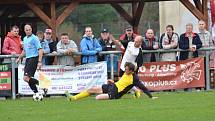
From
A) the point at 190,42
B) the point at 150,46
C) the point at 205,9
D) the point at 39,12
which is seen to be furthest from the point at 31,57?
the point at 205,9

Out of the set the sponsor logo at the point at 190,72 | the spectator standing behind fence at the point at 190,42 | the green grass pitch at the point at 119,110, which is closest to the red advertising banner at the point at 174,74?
the sponsor logo at the point at 190,72

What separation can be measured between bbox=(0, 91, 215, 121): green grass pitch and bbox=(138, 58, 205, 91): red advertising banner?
2794mm

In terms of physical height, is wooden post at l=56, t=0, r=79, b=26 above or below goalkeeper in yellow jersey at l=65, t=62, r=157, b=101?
above

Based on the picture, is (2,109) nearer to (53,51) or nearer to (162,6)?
(53,51)

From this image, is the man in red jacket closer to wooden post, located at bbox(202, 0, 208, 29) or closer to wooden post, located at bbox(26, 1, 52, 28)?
wooden post, located at bbox(26, 1, 52, 28)

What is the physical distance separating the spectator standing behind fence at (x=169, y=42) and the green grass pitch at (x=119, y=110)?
303cm

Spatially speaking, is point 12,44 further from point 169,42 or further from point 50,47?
point 169,42

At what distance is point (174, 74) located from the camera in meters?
18.4

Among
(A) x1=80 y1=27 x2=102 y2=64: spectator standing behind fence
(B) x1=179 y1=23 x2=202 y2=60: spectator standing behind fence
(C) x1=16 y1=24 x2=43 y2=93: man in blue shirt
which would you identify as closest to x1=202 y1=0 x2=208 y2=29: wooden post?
(B) x1=179 y1=23 x2=202 y2=60: spectator standing behind fence

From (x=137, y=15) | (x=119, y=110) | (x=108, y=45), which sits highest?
(x=137, y=15)

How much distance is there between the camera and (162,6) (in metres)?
37.9

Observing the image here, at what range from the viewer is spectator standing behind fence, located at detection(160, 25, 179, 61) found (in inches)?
723

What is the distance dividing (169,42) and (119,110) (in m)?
6.48

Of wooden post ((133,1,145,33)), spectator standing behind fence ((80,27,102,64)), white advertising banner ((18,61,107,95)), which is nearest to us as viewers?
white advertising banner ((18,61,107,95))
